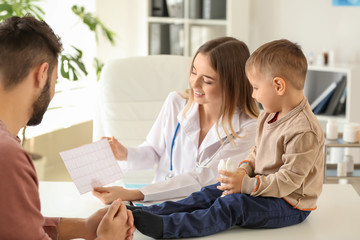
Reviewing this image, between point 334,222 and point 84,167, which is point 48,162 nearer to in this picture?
point 84,167

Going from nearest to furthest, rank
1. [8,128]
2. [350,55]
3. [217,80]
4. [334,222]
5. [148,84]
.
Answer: [8,128] < [334,222] < [217,80] < [148,84] < [350,55]

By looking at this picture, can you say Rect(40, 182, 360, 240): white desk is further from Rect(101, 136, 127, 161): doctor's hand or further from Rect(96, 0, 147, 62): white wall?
Rect(96, 0, 147, 62): white wall

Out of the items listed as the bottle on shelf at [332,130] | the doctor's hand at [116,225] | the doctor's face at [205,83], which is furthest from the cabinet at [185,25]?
the doctor's hand at [116,225]

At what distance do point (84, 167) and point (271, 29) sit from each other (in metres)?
3.32

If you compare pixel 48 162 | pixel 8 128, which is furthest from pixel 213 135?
pixel 48 162

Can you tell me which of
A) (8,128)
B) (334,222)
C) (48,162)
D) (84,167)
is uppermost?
(8,128)

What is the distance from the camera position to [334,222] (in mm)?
1523

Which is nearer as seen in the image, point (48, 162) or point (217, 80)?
point (217, 80)

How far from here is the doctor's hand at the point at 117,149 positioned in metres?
2.09

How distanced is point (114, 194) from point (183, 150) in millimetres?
547

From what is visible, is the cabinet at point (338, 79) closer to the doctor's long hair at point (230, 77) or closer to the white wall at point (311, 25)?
the white wall at point (311, 25)

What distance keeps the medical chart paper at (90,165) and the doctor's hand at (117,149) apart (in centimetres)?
38

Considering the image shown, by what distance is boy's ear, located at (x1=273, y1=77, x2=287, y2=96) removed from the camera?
1.52 metres

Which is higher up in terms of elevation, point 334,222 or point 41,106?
point 41,106
